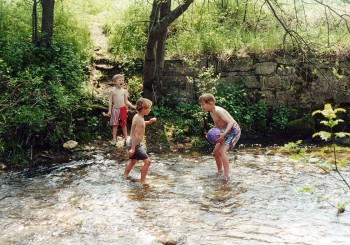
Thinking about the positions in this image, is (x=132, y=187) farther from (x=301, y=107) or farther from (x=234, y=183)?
(x=301, y=107)

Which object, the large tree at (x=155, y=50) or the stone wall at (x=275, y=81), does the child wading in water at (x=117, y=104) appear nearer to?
the large tree at (x=155, y=50)

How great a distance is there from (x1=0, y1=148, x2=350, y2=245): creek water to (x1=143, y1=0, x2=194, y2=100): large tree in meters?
2.67

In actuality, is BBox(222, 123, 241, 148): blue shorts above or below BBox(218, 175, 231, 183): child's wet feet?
above

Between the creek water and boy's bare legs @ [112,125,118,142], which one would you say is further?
boy's bare legs @ [112,125,118,142]

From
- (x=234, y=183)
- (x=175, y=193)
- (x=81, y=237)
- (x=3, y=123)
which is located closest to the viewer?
(x=81, y=237)

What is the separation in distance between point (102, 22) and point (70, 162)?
594cm

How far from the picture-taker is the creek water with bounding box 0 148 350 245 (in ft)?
15.6

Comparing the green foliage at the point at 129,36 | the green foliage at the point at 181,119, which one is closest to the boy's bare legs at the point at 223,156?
the green foliage at the point at 181,119

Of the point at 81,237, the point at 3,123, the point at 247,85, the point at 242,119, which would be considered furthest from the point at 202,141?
the point at 81,237

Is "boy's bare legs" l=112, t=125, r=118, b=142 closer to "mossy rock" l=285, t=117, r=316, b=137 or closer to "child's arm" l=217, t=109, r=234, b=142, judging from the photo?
"child's arm" l=217, t=109, r=234, b=142

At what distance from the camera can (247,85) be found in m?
10.6

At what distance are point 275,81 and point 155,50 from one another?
10.1ft

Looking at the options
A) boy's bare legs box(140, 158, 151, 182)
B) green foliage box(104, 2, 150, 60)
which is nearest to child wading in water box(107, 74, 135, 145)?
green foliage box(104, 2, 150, 60)

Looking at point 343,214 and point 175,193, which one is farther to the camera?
point 175,193
